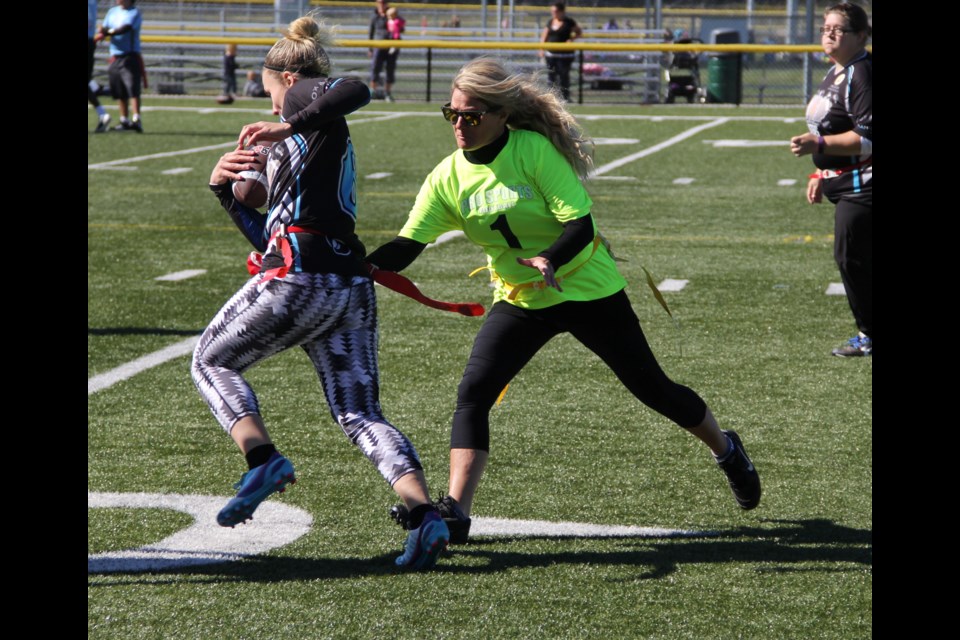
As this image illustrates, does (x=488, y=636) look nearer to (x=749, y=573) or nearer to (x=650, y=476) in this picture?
(x=749, y=573)

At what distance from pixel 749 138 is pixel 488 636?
18319 millimetres

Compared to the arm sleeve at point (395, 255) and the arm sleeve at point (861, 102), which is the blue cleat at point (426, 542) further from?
the arm sleeve at point (861, 102)

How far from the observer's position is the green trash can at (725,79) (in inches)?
1156

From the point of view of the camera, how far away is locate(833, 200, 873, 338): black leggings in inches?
299

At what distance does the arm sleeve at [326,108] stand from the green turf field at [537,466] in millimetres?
1427

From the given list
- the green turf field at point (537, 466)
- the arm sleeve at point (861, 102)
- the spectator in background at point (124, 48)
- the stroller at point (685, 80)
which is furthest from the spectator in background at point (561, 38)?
the arm sleeve at point (861, 102)

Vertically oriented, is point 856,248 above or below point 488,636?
above

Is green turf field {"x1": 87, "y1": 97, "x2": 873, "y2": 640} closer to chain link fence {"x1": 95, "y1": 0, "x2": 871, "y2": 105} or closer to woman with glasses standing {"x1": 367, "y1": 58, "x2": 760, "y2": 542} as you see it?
woman with glasses standing {"x1": 367, "y1": 58, "x2": 760, "y2": 542}

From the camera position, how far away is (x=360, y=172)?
57.2 feet

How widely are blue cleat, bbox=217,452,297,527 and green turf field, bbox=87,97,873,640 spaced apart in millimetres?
245

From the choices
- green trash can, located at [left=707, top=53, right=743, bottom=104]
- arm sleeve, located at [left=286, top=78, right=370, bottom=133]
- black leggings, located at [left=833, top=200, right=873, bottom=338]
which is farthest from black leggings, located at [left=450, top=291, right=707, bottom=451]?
green trash can, located at [left=707, top=53, right=743, bottom=104]
